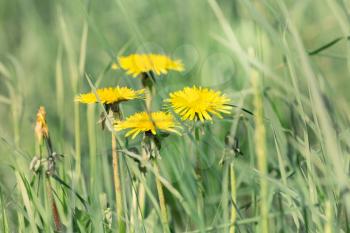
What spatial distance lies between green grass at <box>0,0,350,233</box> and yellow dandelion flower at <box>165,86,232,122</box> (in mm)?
47

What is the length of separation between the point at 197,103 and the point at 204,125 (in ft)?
0.24

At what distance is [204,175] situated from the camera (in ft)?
4.90

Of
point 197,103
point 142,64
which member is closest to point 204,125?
point 197,103

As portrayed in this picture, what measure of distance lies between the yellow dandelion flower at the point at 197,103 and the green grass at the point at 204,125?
47mm

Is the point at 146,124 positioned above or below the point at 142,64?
below

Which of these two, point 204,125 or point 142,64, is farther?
point 142,64

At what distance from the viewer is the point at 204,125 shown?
3.71 feet

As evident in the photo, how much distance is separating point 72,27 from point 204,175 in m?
1.35

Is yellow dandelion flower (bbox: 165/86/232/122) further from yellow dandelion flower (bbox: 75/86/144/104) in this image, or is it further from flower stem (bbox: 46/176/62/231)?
flower stem (bbox: 46/176/62/231)

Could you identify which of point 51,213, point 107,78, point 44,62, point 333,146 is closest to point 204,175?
point 51,213

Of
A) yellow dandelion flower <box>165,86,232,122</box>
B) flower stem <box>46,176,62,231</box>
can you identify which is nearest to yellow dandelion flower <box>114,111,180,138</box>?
yellow dandelion flower <box>165,86,232,122</box>

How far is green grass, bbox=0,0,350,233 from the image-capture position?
3.28ft

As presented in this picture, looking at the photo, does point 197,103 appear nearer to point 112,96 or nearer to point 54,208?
point 112,96

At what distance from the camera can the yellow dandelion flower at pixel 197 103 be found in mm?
1054
